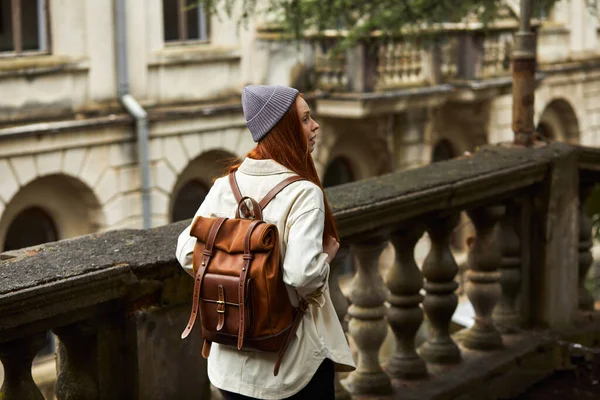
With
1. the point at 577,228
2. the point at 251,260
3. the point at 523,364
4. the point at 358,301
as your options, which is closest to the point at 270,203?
the point at 251,260

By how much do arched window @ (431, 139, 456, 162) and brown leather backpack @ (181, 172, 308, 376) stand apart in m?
19.9

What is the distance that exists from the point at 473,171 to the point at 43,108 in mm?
11620

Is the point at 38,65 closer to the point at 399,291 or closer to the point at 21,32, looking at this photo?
the point at 21,32

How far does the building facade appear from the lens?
1568 cm

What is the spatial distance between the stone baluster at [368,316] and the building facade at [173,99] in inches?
340

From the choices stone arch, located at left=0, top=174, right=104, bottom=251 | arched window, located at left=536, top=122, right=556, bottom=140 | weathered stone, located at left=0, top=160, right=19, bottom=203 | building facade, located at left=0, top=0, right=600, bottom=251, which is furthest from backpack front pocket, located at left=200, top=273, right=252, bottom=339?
arched window, located at left=536, top=122, right=556, bottom=140

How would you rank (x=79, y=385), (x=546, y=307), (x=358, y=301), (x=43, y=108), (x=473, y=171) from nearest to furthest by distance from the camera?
(x=79, y=385), (x=358, y=301), (x=473, y=171), (x=546, y=307), (x=43, y=108)

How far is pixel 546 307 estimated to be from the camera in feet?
18.3

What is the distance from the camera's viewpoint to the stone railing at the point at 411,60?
18688 mm

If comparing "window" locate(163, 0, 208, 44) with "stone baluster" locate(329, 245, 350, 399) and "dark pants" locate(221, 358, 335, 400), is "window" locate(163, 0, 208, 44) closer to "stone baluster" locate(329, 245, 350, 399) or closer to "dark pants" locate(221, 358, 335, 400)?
"stone baluster" locate(329, 245, 350, 399)

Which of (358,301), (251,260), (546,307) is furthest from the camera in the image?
(546,307)

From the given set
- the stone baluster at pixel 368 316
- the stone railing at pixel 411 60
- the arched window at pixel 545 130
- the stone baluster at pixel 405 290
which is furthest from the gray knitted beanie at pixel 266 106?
the arched window at pixel 545 130

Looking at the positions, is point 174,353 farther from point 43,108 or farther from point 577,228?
point 43,108

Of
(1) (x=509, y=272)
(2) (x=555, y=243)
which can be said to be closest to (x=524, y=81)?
(2) (x=555, y=243)
